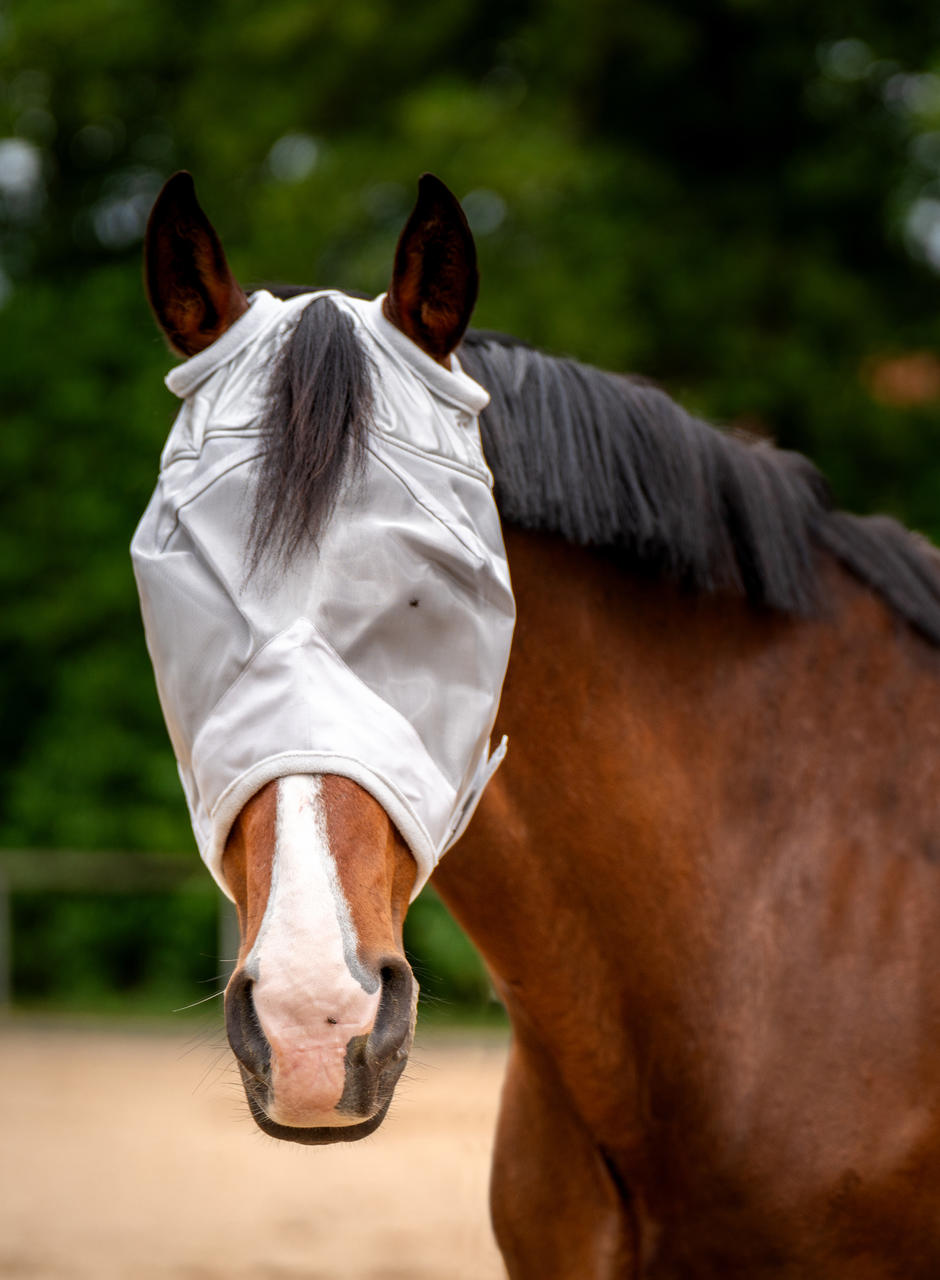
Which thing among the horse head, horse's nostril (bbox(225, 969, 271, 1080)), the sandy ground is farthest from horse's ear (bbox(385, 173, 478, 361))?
the sandy ground

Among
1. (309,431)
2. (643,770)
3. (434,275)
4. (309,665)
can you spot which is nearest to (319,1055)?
(309,665)

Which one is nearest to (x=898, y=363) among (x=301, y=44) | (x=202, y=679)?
(x=301, y=44)

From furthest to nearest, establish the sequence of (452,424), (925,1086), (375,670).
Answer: (925,1086)
(452,424)
(375,670)

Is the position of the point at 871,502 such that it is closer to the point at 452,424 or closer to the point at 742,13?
the point at 742,13

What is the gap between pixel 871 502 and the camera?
11898mm

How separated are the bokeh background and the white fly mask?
8980 mm

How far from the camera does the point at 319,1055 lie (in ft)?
4.87

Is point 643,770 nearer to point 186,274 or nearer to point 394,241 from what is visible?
point 186,274

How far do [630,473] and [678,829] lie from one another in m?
0.56

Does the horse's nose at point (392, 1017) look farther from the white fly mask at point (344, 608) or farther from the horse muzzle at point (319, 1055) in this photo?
the white fly mask at point (344, 608)

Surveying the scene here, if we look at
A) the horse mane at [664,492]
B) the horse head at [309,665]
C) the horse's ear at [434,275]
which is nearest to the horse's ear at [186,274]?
the horse head at [309,665]

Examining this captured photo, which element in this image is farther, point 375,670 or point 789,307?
point 789,307

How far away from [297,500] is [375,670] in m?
0.23

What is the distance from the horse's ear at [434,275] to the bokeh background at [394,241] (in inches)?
350
